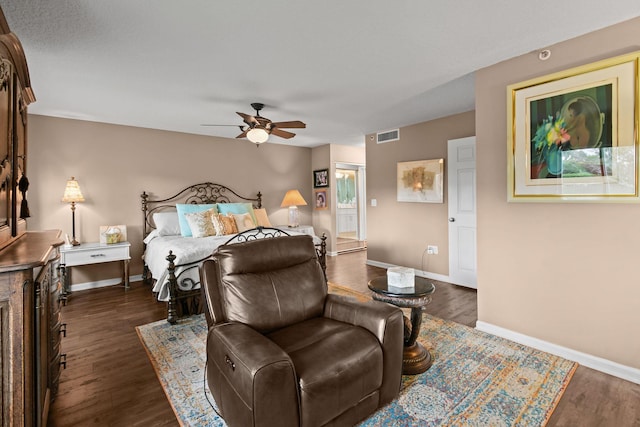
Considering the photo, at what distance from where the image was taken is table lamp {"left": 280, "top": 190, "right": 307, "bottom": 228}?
20.4 feet

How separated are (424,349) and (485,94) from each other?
239 cm

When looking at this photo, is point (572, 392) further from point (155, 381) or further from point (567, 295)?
point (155, 381)

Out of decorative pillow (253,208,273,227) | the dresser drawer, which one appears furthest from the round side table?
the dresser drawer

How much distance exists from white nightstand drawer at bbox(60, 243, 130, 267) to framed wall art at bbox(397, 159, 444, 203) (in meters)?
4.38

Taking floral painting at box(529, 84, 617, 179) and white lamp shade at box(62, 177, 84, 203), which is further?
white lamp shade at box(62, 177, 84, 203)

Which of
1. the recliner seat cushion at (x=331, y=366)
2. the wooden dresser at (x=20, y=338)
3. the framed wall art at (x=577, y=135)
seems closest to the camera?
the wooden dresser at (x=20, y=338)

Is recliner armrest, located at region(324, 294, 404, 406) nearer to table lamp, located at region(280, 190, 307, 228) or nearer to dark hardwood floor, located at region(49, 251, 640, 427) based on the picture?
dark hardwood floor, located at region(49, 251, 640, 427)

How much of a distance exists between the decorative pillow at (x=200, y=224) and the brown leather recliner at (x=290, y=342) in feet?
8.42

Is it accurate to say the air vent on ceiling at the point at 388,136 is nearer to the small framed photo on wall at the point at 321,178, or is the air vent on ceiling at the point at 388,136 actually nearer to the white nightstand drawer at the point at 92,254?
the small framed photo on wall at the point at 321,178

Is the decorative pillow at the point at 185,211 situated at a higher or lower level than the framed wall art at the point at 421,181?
lower

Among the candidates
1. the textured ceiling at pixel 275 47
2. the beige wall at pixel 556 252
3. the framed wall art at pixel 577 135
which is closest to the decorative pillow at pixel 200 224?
the textured ceiling at pixel 275 47

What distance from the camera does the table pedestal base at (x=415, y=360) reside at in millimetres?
2230

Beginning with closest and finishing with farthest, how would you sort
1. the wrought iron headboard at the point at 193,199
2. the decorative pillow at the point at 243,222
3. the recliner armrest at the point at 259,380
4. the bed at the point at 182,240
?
the recliner armrest at the point at 259,380, the bed at the point at 182,240, the decorative pillow at the point at 243,222, the wrought iron headboard at the point at 193,199

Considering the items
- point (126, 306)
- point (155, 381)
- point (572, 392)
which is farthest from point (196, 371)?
point (572, 392)
